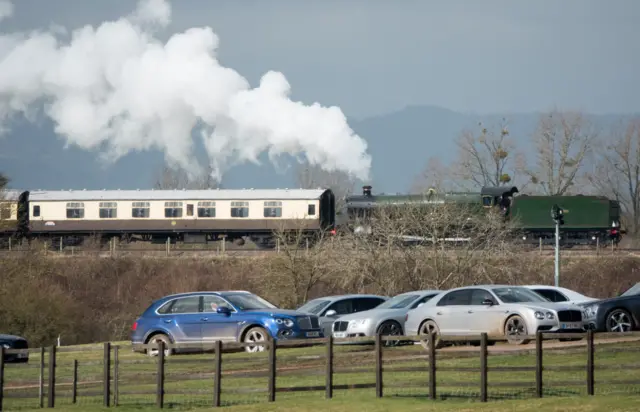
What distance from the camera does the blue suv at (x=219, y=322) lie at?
88.5ft

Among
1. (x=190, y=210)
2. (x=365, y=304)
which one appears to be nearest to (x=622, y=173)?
(x=190, y=210)

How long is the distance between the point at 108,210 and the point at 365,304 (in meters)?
42.5

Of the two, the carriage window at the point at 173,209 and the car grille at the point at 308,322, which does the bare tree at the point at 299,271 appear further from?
the car grille at the point at 308,322

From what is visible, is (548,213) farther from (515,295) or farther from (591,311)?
(515,295)

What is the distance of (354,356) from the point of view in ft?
80.2

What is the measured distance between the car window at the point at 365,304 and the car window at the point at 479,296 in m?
5.83

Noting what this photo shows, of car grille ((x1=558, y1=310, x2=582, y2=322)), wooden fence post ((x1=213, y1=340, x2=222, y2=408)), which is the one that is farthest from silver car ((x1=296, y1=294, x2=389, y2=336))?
wooden fence post ((x1=213, y1=340, x2=222, y2=408))

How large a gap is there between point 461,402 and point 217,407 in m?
4.36

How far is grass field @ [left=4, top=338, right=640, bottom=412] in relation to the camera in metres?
19.2

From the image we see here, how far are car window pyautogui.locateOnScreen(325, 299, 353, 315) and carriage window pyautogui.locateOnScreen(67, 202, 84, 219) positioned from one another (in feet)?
141

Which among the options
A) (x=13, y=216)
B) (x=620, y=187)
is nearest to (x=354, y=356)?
(x=13, y=216)

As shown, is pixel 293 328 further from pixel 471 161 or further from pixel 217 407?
pixel 471 161

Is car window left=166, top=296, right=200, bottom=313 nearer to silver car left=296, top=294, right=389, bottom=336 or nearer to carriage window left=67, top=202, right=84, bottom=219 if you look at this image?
silver car left=296, top=294, right=389, bottom=336

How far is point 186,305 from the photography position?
2817 cm
